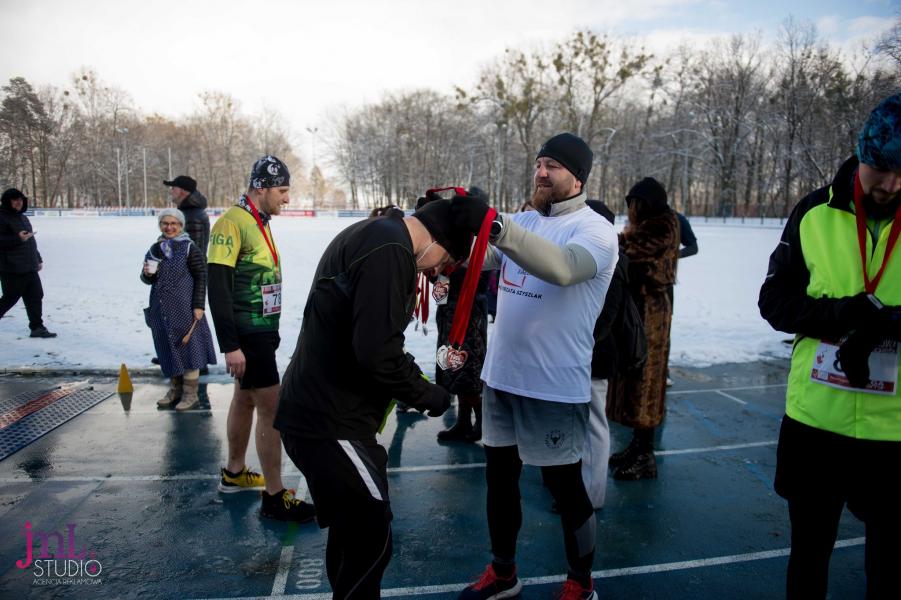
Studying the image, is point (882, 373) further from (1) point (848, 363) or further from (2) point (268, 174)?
(2) point (268, 174)

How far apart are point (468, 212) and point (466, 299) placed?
0.36m

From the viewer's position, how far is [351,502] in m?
1.99

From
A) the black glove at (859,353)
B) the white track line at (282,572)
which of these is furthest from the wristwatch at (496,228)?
the white track line at (282,572)

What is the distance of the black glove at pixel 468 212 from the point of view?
1.90m

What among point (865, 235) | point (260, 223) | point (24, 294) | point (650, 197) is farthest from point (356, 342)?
point (24, 294)

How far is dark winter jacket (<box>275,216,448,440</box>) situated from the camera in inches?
70.5

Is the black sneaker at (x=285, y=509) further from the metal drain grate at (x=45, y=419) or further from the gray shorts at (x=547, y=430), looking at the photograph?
the metal drain grate at (x=45, y=419)

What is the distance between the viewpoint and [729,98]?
4334 cm

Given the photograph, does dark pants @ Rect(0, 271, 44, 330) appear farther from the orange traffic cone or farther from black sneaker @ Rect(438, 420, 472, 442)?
black sneaker @ Rect(438, 420, 472, 442)

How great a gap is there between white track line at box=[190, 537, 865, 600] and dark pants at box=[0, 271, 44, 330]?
7.63 metres

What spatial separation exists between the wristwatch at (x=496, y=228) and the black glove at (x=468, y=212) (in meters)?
0.05

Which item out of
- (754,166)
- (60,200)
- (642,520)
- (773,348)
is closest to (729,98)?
(754,166)

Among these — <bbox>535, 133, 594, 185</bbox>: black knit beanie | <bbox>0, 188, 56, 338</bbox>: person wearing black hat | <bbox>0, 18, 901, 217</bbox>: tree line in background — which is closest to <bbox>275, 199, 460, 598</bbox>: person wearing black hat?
<bbox>535, 133, 594, 185</bbox>: black knit beanie

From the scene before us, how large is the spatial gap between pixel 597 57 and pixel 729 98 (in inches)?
451
